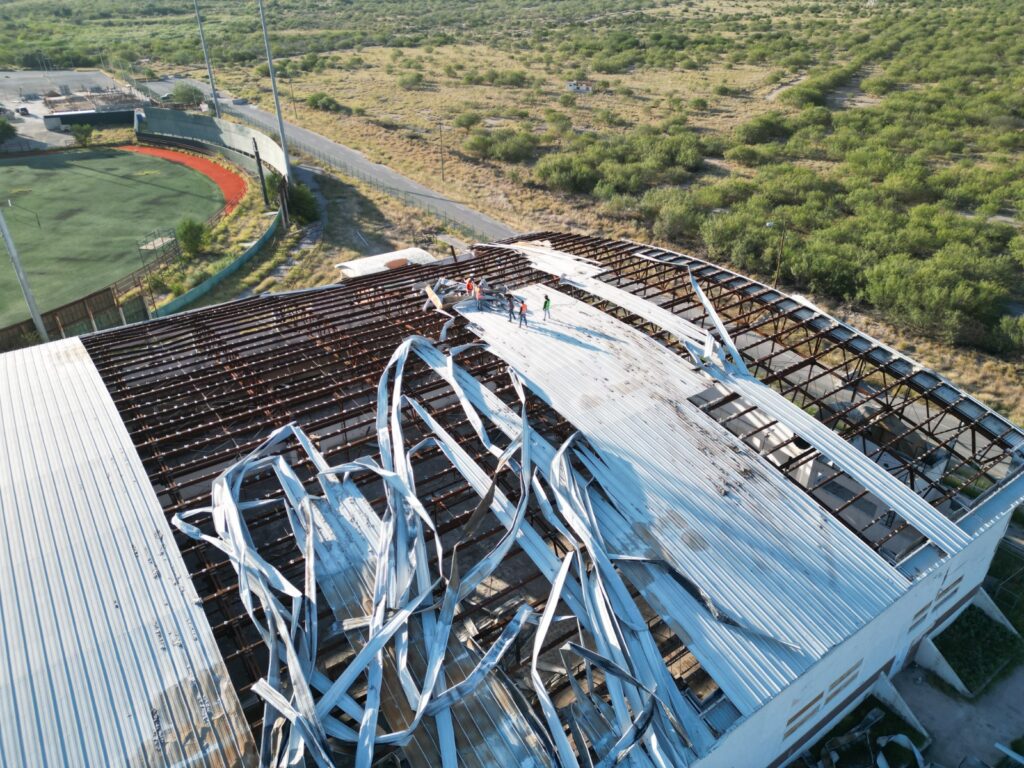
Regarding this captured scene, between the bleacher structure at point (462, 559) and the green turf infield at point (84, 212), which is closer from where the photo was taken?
the bleacher structure at point (462, 559)

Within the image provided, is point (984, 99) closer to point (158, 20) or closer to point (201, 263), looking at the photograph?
point (201, 263)

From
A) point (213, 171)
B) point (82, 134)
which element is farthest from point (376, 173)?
point (82, 134)

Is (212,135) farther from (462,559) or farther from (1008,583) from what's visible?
(1008,583)

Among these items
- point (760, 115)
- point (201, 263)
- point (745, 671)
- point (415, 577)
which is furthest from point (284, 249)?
point (760, 115)

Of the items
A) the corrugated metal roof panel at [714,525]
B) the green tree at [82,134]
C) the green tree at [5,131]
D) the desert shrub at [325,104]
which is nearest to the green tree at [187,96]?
the desert shrub at [325,104]

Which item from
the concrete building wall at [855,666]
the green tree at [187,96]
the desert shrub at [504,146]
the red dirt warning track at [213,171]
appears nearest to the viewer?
the concrete building wall at [855,666]

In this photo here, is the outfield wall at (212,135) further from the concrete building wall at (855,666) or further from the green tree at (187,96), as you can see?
the concrete building wall at (855,666)
